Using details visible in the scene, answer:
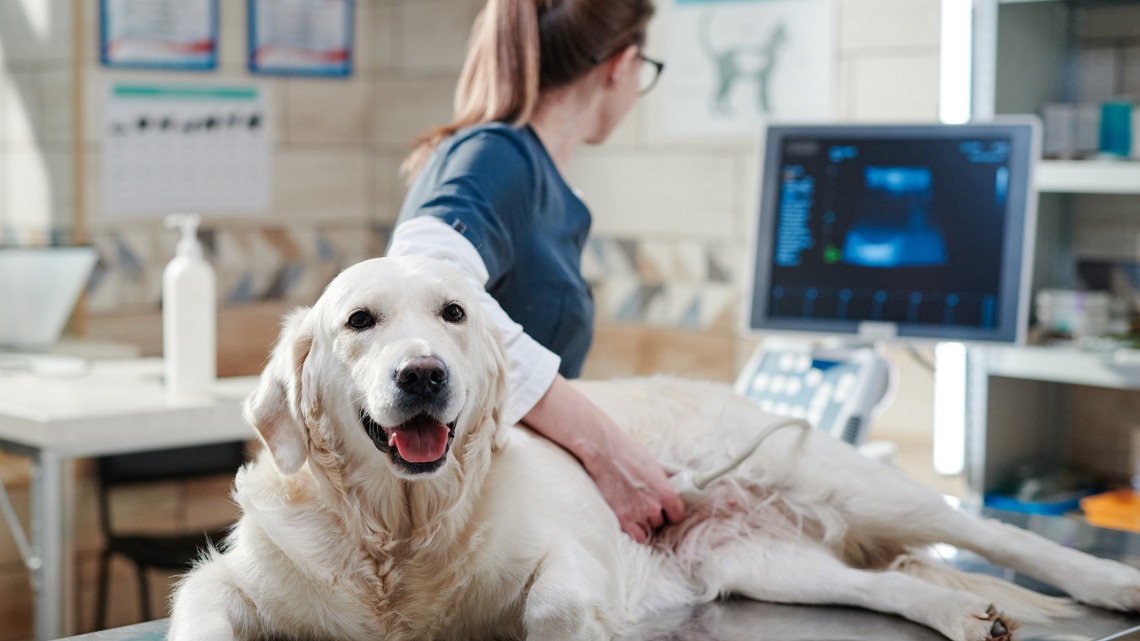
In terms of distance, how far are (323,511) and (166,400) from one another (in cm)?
148

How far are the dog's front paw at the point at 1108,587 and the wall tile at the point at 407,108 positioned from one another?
3183mm

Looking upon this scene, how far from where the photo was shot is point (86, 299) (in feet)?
12.0

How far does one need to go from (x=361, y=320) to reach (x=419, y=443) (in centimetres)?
13

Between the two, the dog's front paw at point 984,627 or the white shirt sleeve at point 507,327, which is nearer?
the dog's front paw at point 984,627

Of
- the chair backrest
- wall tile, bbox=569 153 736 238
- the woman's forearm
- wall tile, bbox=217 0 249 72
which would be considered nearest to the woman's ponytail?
the woman's forearm

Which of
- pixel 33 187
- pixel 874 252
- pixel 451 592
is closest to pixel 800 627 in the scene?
pixel 451 592

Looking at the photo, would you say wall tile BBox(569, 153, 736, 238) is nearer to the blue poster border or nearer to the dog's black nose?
the blue poster border

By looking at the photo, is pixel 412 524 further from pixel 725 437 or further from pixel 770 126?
pixel 770 126

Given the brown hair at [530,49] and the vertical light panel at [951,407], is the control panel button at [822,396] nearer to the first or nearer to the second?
the vertical light panel at [951,407]

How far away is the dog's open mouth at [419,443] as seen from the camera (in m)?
0.94

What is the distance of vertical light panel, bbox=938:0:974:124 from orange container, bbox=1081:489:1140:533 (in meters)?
0.95

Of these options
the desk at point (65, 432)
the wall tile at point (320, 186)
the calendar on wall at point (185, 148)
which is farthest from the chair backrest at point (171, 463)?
the wall tile at point (320, 186)

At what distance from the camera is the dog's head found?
0.93m

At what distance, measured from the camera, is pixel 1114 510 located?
243 centimetres
